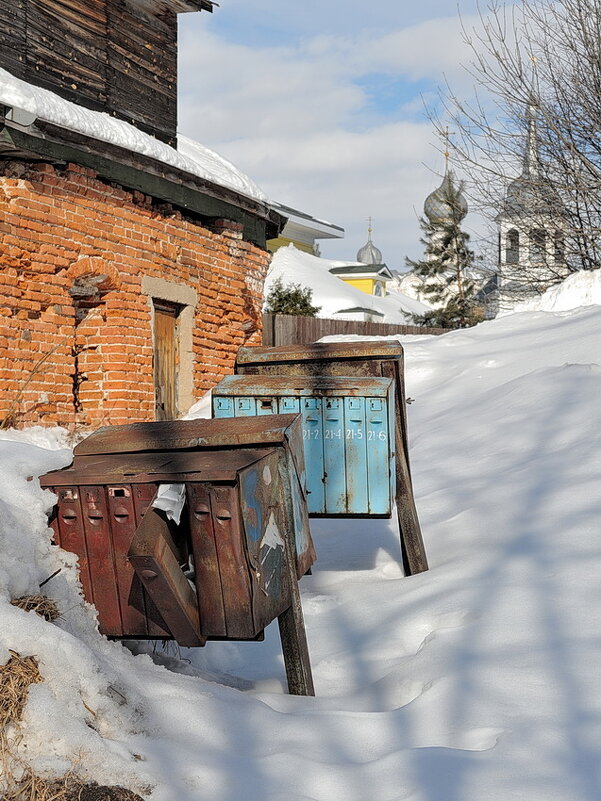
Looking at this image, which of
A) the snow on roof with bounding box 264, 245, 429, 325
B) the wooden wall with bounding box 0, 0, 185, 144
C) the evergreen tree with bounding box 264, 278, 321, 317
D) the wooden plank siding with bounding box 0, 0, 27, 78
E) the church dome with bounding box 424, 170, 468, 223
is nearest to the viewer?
the wooden plank siding with bounding box 0, 0, 27, 78

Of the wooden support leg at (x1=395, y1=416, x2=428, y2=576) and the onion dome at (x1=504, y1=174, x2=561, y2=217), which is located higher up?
the onion dome at (x1=504, y1=174, x2=561, y2=217)

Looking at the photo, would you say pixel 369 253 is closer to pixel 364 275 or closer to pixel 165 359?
pixel 364 275

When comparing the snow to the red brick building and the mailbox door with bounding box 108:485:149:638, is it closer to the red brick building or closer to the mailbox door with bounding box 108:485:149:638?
the red brick building

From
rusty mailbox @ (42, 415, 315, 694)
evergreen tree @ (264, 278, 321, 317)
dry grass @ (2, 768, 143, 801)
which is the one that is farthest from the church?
dry grass @ (2, 768, 143, 801)

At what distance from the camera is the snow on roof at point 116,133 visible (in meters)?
8.34

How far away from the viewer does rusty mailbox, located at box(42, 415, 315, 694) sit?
3375 millimetres

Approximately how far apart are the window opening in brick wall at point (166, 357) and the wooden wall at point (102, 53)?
8.13 feet

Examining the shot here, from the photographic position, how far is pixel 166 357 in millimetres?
11609

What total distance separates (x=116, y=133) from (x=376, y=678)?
7250 mm

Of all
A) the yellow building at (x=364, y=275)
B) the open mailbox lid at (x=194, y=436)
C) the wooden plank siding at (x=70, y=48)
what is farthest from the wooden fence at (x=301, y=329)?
the yellow building at (x=364, y=275)

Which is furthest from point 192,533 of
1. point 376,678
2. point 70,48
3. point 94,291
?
point 70,48

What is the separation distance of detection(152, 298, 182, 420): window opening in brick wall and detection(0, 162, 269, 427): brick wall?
212 millimetres

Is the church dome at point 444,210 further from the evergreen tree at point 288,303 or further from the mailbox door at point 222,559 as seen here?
the mailbox door at point 222,559

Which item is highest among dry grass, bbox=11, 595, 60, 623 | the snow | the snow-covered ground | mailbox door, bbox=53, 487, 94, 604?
the snow
